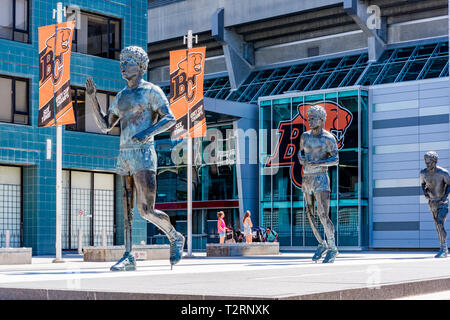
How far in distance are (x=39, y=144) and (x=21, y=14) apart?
15.0 ft

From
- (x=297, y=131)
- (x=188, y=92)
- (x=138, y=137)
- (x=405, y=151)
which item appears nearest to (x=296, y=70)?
(x=297, y=131)

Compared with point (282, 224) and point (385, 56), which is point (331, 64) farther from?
point (282, 224)

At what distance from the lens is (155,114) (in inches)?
415

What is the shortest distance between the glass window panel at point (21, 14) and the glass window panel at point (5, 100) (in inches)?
80.2

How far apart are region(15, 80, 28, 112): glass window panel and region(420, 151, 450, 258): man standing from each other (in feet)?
50.5

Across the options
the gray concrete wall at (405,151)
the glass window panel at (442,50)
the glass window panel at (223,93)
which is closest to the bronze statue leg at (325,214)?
the gray concrete wall at (405,151)

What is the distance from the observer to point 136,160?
10234 mm

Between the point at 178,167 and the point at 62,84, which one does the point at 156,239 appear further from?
the point at 62,84

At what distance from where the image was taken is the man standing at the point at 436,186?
19875mm

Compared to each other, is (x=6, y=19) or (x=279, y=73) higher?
(x=279, y=73)

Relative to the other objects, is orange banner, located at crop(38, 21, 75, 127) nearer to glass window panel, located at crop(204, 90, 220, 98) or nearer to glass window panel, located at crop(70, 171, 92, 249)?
glass window panel, located at crop(70, 171, 92, 249)

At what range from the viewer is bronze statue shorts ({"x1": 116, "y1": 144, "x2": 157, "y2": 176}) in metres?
10.2

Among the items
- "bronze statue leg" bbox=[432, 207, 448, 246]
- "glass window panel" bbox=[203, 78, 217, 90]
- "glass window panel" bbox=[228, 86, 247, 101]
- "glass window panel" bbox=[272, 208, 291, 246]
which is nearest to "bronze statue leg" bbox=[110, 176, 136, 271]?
"bronze statue leg" bbox=[432, 207, 448, 246]
